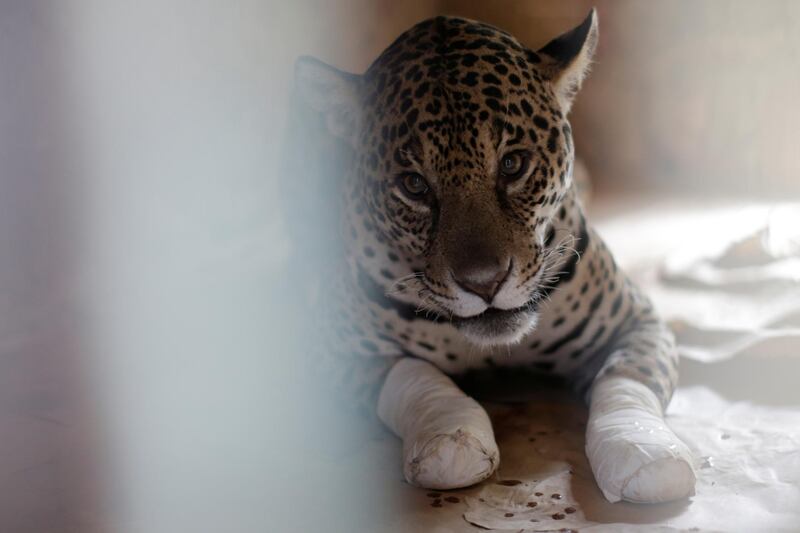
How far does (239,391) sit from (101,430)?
0.43 meters

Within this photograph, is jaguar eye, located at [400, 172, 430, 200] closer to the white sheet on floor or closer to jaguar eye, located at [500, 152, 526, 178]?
jaguar eye, located at [500, 152, 526, 178]

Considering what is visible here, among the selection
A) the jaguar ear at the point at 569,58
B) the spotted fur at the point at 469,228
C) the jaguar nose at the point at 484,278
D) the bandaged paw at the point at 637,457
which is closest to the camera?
the bandaged paw at the point at 637,457

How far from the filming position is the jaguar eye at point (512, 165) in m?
2.44

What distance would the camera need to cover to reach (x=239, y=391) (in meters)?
3.02

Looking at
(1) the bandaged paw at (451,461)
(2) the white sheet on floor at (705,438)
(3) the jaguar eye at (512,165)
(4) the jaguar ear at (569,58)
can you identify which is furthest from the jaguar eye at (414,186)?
(2) the white sheet on floor at (705,438)

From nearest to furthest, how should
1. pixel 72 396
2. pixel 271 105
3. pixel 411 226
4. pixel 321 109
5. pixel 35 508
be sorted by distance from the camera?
A: pixel 35 508 → pixel 411 226 → pixel 321 109 → pixel 72 396 → pixel 271 105

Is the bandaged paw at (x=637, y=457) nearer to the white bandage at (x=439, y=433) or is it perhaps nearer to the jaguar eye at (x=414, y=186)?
the white bandage at (x=439, y=433)

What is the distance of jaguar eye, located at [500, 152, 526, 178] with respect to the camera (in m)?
2.44

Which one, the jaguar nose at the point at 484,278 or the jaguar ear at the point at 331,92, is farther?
the jaguar ear at the point at 331,92

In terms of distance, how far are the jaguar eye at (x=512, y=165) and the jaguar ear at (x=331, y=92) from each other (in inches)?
19.0

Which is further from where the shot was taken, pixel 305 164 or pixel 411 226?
pixel 305 164

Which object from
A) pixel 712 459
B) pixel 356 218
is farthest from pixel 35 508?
pixel 712 459

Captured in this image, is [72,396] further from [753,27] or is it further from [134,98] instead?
[753,27]

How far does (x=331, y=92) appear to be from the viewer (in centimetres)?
267
